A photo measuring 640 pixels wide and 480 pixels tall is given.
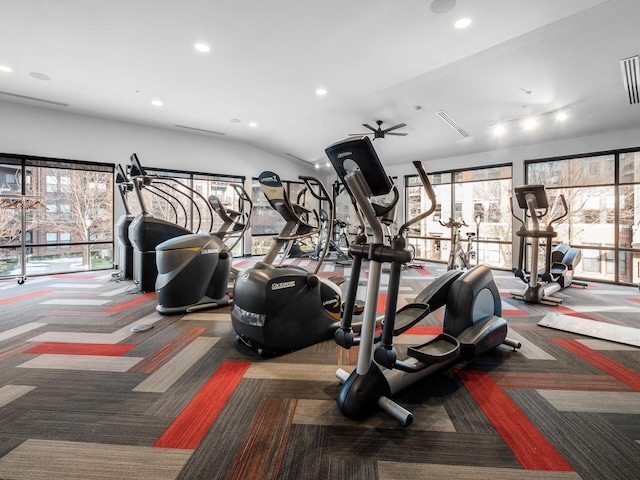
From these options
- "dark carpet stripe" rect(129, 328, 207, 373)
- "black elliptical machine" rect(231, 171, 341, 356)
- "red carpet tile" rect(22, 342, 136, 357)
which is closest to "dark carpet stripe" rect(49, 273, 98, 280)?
"red carpet tile" rect(22, 342, 136, 357)

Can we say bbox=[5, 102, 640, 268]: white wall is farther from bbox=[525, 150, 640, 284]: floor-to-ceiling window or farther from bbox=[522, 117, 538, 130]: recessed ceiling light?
bbox=[522, 117, 538, 130]: recessed ceiling light

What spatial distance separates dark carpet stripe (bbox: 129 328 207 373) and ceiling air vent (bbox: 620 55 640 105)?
5929 millimetres

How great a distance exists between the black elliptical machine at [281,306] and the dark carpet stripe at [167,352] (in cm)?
49

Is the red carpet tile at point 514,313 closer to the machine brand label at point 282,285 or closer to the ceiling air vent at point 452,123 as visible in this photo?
the machine brand label at point 282,285

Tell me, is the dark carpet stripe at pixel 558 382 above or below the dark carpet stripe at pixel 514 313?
below

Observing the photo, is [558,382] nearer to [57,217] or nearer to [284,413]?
[284,413]

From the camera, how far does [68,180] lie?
623 centimetres

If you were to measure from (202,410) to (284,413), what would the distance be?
1.49 feet

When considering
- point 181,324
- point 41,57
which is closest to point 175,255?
point 181,324

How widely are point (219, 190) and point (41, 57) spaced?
15.1 feet

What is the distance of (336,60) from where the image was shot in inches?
162

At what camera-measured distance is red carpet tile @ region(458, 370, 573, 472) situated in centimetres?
127

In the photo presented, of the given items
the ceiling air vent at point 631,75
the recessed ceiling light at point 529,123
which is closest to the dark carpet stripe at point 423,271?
the recessed ceiling light at point 529,123

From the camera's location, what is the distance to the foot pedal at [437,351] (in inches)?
66.3
